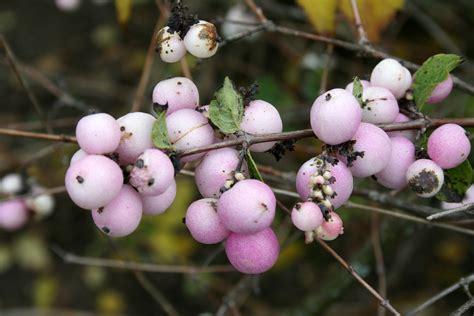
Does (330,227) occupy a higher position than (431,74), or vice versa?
(431,74)

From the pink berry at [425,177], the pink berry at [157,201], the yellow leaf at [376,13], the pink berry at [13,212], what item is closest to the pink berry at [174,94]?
the pink berry at [157,201]

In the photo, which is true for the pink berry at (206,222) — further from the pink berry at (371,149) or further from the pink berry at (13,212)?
the pink berry at (13,212)

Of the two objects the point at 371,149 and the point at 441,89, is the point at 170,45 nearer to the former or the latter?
the point at 371,149

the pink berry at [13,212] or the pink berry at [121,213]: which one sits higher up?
the pink berry at [121,213]

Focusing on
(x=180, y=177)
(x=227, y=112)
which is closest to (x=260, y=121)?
(x=227, y=112)

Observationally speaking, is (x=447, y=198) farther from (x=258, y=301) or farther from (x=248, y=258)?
(x=258, y=301)

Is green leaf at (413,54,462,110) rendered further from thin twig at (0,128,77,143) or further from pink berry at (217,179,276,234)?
thin twig at (0,128,77,143)
